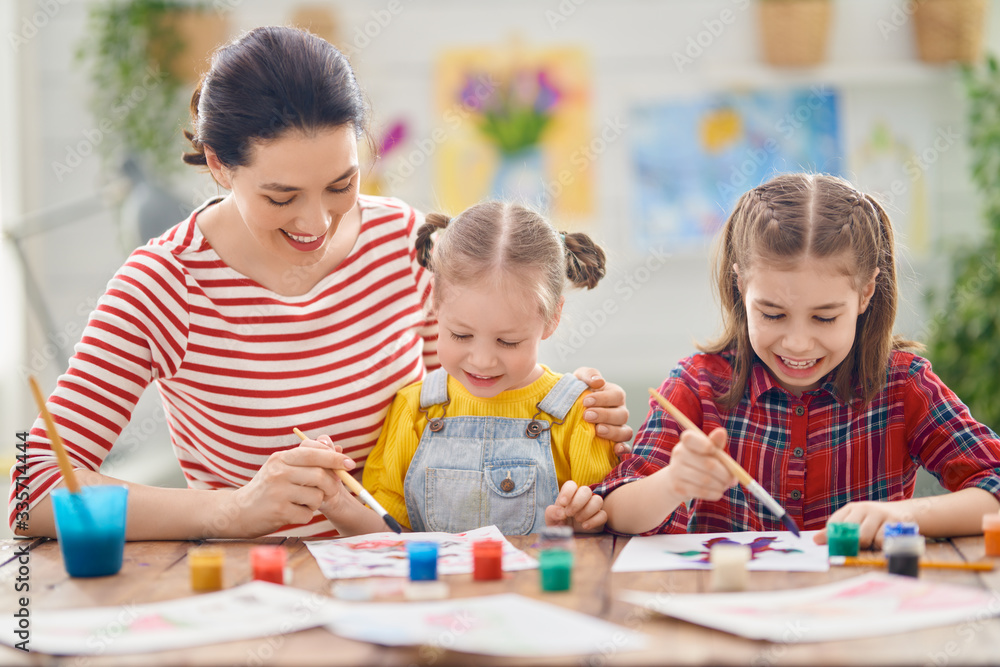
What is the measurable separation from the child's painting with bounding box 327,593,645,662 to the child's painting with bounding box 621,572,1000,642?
3.3 inches

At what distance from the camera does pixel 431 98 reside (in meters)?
3.63

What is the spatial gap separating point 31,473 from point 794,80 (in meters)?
3.06

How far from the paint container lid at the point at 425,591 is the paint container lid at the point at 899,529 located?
51 cm

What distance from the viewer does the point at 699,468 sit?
1123 millimetres

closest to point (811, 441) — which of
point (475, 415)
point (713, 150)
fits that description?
point (475, 415)

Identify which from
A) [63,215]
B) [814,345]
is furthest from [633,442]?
[63,215]

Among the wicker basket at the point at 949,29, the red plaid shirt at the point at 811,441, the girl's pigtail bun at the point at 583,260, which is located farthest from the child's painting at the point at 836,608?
Answer: the wicker basket at the point at 949,29

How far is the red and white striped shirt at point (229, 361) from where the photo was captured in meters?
1.31

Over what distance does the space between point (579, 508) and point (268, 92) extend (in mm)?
705

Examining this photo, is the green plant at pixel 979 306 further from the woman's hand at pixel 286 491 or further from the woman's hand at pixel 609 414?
the woman's hand at pixel 286 491

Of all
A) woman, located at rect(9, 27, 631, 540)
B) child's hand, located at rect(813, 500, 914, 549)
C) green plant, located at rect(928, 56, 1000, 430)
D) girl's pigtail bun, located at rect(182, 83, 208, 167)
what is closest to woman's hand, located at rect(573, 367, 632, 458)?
woman, located at rect(9, 27, 631, 540)

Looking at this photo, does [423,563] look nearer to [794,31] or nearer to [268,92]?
[268,92]

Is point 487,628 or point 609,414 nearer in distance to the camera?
point 487,628

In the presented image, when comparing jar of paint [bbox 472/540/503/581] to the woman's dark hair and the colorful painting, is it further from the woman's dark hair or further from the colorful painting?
the colorful painting
